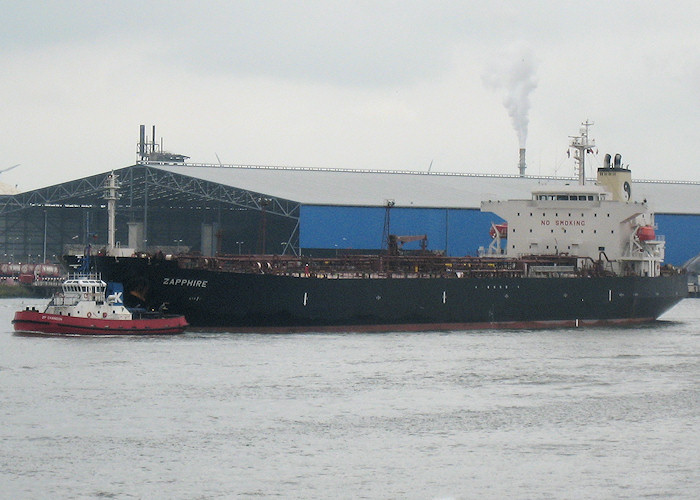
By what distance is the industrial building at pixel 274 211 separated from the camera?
8806cm

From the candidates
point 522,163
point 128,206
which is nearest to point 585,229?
point 128,206

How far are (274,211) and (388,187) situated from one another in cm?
1179

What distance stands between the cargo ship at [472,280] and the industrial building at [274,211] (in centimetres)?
1841

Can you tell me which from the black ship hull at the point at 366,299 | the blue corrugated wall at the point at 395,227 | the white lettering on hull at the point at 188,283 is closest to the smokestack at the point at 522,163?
the blue corrugated wall at the point at 395,227

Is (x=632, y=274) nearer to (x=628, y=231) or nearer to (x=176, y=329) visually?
(x=628, y=231)

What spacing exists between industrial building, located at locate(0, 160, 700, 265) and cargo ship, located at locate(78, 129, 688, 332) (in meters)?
18.4

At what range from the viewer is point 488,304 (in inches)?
2312

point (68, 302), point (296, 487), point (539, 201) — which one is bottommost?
point (296, 487)

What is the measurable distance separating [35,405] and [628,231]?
1561 inches

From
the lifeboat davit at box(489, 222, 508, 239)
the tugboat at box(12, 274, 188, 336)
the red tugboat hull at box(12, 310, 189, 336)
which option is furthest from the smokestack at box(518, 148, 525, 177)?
the red tugboat hull at box(12, 310, 189, 336)

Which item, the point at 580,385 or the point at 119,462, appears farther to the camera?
the point at 580,385

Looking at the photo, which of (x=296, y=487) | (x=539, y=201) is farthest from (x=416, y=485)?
(x=539, y=201)

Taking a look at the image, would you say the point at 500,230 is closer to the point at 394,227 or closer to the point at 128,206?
the point at 394,227

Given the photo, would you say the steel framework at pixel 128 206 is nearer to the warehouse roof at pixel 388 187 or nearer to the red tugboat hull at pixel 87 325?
the warehouse roof at pixel 388 187
